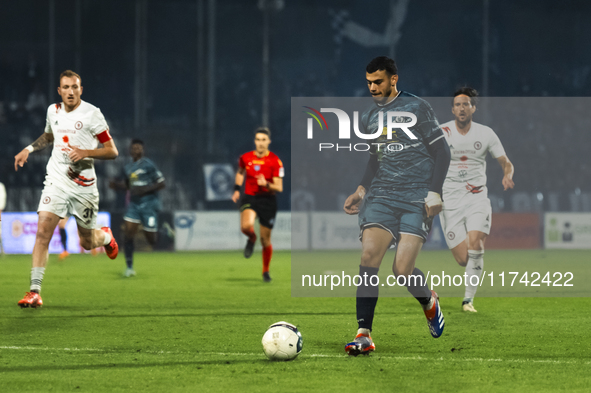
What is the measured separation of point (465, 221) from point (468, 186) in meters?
0.38

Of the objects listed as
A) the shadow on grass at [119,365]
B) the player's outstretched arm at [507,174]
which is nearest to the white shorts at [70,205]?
the shadow on grass at [119,365]

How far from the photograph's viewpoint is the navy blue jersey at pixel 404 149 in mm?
5367

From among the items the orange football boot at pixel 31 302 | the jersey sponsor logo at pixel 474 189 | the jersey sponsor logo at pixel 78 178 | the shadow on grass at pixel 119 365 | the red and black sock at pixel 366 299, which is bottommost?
the orange football boot at pixel 31 302

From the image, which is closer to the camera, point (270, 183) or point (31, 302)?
point (31, 302)

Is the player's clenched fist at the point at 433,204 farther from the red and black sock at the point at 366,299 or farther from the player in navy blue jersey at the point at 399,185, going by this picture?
the red and black sock at the point at 366,299

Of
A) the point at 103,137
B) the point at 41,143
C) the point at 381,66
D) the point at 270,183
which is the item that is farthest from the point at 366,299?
the point at 270,183

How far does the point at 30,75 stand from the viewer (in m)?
24.2

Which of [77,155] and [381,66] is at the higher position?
[381,66]

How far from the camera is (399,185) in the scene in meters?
5.45

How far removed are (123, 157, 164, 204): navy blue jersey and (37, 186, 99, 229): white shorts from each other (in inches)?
172

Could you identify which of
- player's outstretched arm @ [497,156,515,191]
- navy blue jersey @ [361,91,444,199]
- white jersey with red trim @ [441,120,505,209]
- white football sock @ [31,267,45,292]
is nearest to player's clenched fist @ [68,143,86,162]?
white football sock @ [31,267,45,292]

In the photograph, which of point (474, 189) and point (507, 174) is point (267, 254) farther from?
point (507, 174)

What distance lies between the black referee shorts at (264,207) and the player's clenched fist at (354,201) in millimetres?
5756

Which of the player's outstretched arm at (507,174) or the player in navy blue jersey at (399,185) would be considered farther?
the player's outstretched arm at (507,174)
